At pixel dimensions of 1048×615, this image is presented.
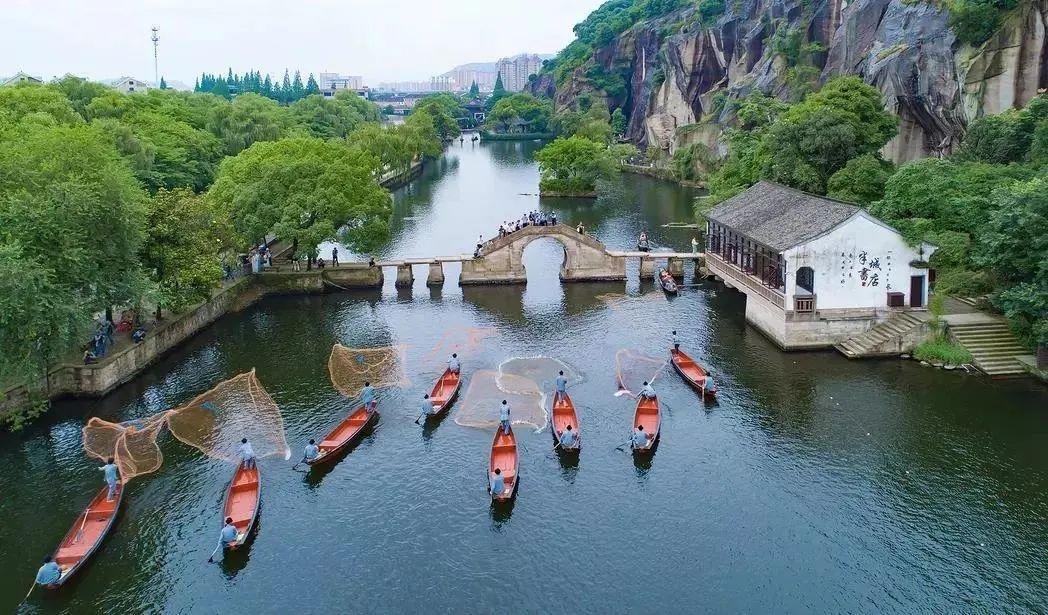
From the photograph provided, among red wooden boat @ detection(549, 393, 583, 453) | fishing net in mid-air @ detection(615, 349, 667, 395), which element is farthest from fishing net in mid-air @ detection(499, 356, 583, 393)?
red wooden boat @ detection(549, 393, 583, 453)

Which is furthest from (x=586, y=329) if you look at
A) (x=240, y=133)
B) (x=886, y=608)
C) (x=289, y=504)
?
(x=240, y=133)

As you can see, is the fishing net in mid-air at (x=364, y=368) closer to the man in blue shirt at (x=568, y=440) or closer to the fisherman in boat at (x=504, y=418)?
the fisherman in boat at (x=504, y=418)

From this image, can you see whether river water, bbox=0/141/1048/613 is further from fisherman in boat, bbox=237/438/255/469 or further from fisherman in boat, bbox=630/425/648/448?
fisherman in boat, bbox=237/438/255/469

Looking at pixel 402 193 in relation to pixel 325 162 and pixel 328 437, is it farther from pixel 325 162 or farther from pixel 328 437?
pixel 328 437

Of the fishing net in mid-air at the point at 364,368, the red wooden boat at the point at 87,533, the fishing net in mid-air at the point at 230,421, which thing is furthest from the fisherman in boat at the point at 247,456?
the fishing net in mid-air at the point at 364,368

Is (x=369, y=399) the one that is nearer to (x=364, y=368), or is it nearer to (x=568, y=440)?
(x=364, y=368)

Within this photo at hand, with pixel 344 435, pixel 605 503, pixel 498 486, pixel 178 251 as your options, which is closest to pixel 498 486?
pixel 498 486

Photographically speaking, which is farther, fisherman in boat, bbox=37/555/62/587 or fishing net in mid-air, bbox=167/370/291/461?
fishing net in mid-air, bbox=167/370/291/461
